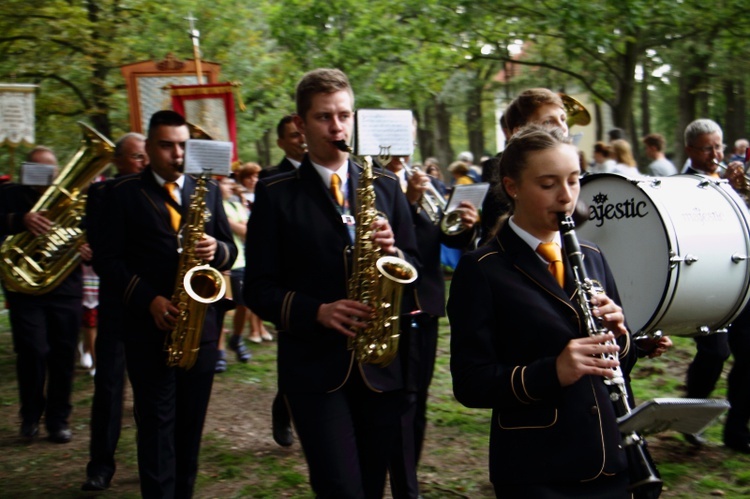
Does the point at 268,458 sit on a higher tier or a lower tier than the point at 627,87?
lower

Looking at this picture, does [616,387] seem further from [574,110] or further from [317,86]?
[574,110]

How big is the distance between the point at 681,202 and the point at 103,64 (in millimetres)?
9300

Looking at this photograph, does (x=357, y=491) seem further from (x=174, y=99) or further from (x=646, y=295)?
(x=174, y=99)

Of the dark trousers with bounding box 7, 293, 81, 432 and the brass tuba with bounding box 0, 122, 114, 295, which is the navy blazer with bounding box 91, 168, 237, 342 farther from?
the dark trousers with bounding box 7, 293, 81, 432

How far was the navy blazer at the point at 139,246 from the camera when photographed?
4.92 meters

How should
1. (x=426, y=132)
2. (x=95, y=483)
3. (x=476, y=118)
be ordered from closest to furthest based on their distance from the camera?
(x=95, y=483) → (x=476, y=118) → (x=426, y=132)

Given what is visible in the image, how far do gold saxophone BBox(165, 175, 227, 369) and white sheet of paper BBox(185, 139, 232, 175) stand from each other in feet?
0.62

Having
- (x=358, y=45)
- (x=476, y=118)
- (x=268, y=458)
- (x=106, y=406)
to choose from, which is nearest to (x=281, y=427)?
(x=268, y=458)

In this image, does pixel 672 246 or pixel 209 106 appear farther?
pixel 209 106

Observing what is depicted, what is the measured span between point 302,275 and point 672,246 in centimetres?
206

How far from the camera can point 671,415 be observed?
2.74 metres

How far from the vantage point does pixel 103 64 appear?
40.5 ft

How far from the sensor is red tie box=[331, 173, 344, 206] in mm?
4074

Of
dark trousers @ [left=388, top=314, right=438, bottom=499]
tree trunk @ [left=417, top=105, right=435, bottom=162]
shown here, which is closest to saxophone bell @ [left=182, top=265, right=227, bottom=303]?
dark trousers @ [left=388, top=314, right=438, bottom=499]
